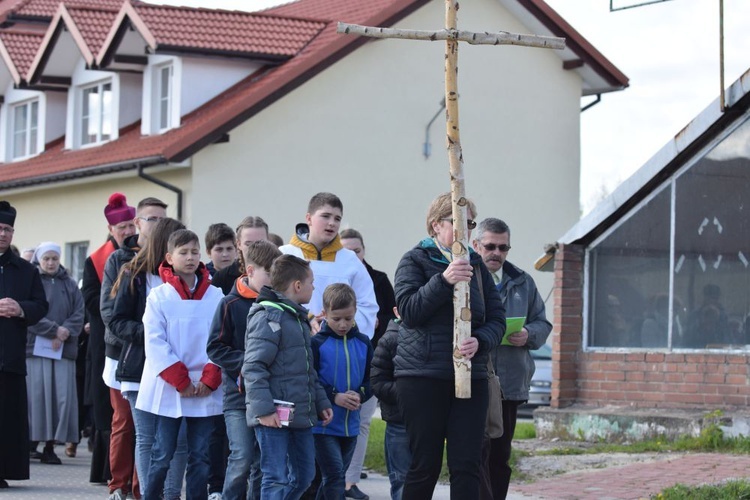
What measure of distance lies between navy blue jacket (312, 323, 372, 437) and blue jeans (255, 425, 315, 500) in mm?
399

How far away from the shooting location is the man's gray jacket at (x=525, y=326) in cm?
849

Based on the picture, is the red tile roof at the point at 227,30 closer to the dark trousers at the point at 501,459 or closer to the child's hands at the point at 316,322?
the child's hands at the point at 316,322

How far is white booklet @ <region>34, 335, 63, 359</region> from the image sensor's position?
12930mm

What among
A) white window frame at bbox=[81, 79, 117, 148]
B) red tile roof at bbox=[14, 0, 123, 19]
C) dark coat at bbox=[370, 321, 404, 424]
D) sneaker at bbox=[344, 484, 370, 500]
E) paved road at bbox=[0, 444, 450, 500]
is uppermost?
red tile roof at bbox=[14, 0, 123, 19]

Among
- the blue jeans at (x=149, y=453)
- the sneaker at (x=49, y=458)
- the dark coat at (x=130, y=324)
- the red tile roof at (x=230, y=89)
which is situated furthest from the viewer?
the red tile roof at (x=230, y=89)

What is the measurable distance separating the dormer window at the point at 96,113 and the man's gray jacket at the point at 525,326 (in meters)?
20.7

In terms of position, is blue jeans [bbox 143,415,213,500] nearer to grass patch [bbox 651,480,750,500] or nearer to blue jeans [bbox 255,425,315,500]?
blue jeans [bbox 255,425,315,500]

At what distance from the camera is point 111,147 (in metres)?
27.2

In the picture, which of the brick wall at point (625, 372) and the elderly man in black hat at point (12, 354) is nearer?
the elderly man in black hat at point (12, 354)

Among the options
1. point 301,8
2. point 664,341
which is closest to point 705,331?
point 664,341

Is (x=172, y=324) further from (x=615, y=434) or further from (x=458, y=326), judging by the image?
(x=615, y=434)

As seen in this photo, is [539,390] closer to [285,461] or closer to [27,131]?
[27,131]

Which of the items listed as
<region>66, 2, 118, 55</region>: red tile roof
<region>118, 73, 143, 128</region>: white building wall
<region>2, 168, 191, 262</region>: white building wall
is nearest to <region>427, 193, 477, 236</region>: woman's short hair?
<region>2, 168, 191, 262</region>: white building wall

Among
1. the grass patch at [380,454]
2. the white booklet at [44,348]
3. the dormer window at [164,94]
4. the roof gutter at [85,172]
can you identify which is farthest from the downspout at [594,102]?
the white booklet at [44,348]
